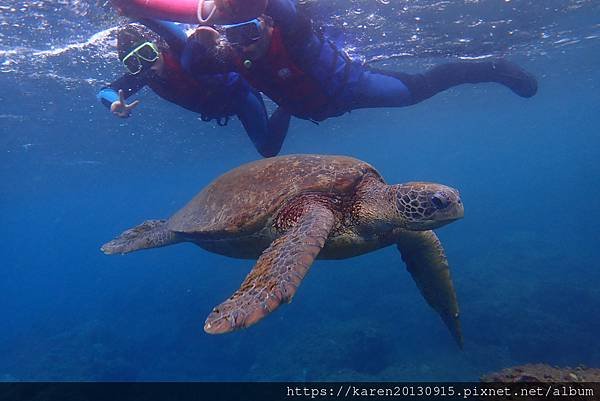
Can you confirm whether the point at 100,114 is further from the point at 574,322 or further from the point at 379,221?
the point at 574,322

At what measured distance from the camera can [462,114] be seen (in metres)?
35.6

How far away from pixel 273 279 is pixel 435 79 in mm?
6062

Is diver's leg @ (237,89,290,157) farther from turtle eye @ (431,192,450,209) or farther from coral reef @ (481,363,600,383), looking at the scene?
coral reef @ (481,363,600,383)

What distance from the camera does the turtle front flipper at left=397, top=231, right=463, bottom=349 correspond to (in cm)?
452

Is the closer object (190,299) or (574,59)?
(190,299)

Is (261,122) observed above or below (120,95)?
below

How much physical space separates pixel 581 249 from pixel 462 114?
2132cm

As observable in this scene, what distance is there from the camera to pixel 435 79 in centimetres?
697

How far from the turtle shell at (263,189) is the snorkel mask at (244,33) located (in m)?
1.50

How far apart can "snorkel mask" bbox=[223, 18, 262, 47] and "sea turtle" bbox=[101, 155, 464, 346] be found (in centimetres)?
150

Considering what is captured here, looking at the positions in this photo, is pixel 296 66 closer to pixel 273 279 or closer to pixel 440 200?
pixel 440 200

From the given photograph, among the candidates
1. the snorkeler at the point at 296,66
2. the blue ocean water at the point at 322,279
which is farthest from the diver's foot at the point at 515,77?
the blue ocean water at the point at 322,279

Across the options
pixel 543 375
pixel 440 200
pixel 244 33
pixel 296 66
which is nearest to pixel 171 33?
pixel 244 33

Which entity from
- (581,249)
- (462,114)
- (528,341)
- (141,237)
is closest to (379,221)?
(141,237)
